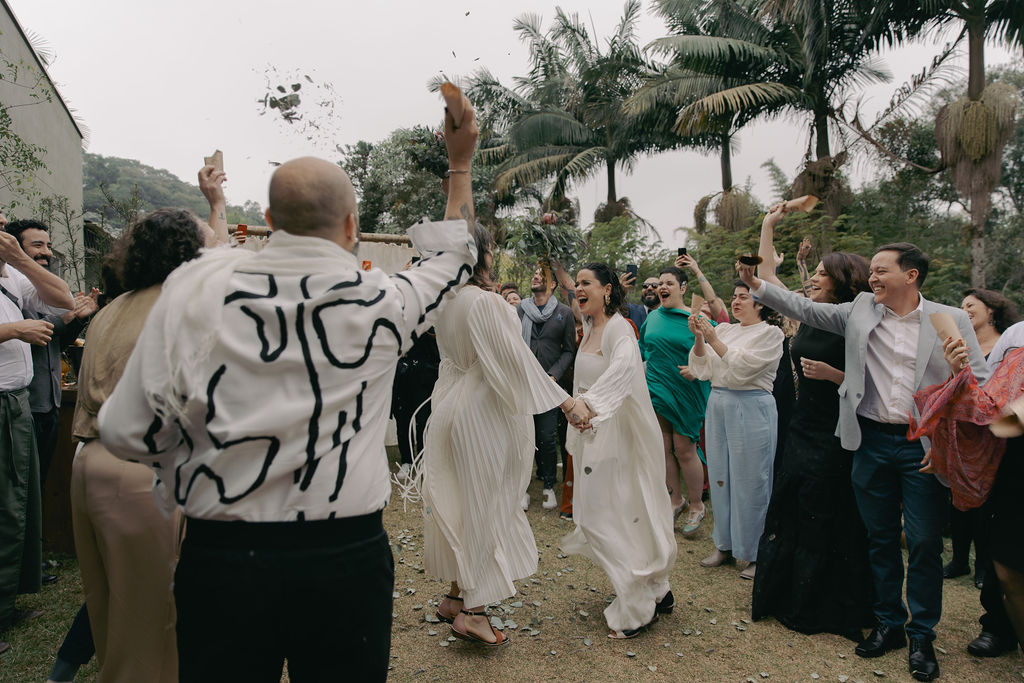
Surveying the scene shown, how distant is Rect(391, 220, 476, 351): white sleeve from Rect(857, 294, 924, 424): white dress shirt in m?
2.88

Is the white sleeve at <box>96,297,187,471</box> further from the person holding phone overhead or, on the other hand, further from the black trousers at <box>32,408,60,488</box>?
the person holding phone overhead

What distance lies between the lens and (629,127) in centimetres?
2230

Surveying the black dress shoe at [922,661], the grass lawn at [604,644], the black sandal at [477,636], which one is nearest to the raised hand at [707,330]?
the grass lawn at [604,644]

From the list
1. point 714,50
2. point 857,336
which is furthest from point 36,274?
point 714,50

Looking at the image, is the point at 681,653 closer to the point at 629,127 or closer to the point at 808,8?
the point at 808,8

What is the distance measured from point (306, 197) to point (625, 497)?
3.08 meters

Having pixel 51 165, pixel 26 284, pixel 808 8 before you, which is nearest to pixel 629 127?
pixel 808 8

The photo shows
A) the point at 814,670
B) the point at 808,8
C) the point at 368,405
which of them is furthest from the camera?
the point at 808,8

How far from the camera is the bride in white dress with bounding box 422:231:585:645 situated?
376cm

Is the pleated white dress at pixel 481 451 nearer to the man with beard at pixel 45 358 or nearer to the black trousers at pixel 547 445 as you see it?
the man with beard at pixel 45 358

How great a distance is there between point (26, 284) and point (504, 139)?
918 inches

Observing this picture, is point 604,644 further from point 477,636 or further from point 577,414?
point 577,414

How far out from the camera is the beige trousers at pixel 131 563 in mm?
2531

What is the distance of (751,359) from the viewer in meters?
5.17
